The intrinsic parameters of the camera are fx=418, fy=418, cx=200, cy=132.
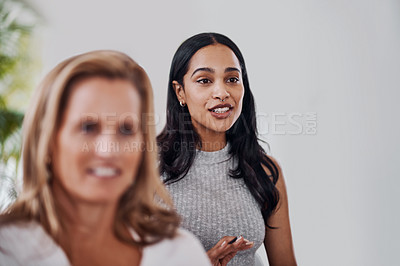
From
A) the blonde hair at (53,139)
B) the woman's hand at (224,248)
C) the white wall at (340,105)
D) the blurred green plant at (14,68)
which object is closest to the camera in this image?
the blonde hair at (53,139)

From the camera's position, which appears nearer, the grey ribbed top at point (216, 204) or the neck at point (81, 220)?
the neck at point (81, 220)

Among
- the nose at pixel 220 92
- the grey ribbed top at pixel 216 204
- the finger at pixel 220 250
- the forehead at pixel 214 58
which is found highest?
the forehead at pixel 214 58

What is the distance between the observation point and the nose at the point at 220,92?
90 centimetres

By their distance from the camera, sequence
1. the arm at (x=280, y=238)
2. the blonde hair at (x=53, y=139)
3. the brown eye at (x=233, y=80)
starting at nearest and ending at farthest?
the blonde hair at (x=53, y=139), the brown eye at (x=233, y=80), the arm at (x=280, y=238)

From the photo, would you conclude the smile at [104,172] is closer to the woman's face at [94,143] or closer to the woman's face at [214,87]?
the woman's face at [94,143]

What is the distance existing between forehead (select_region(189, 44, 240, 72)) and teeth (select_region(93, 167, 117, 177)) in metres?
0.42

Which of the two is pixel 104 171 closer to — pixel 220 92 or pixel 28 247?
pixel 28 247

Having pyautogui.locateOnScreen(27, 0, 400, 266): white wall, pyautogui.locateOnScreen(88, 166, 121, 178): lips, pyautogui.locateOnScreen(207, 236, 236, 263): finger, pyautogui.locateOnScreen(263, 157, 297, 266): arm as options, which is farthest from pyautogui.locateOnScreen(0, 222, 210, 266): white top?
pyautogui.locateOnScreen(27, 0, 400, 266): white wall

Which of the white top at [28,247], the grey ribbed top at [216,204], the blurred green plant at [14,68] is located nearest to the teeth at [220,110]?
the grey ribbed top at [216,204]

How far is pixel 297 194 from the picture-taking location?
151 cm

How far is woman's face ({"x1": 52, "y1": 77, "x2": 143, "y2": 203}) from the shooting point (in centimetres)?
55

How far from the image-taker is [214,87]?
0.91 meters

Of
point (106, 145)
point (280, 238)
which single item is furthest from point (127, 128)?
point (280, 238)

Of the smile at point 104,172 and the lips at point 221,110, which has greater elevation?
the lips at point 221,110
